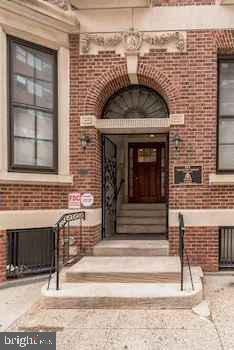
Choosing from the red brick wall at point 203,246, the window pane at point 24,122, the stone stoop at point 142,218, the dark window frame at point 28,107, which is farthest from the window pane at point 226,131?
the window pane at point 24,122

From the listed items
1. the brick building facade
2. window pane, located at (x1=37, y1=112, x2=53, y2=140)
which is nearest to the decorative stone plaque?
the brick building facade

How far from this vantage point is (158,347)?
389 cm

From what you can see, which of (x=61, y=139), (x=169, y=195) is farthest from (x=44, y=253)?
(x=169, y=195)

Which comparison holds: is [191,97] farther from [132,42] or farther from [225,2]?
[225,2]

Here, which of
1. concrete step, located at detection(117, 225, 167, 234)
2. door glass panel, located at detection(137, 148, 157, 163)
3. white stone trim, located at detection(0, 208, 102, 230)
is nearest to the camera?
white stone trim, located at detection(0, 208, 102, 230)

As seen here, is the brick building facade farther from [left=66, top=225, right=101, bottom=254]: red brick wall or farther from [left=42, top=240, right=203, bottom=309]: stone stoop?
[left=42, top=240, right=203, bottom=309]: stone stoop

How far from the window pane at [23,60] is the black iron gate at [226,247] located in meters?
5.03

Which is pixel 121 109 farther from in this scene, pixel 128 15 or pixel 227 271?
pixel 227 271

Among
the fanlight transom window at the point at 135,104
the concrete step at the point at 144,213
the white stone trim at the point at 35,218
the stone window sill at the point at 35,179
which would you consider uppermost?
the fanlight transom window at the point at 135,104

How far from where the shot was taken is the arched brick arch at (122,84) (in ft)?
22.9

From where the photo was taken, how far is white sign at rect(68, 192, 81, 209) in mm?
A: 7160

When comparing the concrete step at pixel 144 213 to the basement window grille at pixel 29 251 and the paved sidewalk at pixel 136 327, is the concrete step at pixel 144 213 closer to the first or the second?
the basement window grille at pixel 29 251

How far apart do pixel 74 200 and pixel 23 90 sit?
2.41 metres

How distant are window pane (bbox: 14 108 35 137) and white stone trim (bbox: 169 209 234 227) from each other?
344 cm
